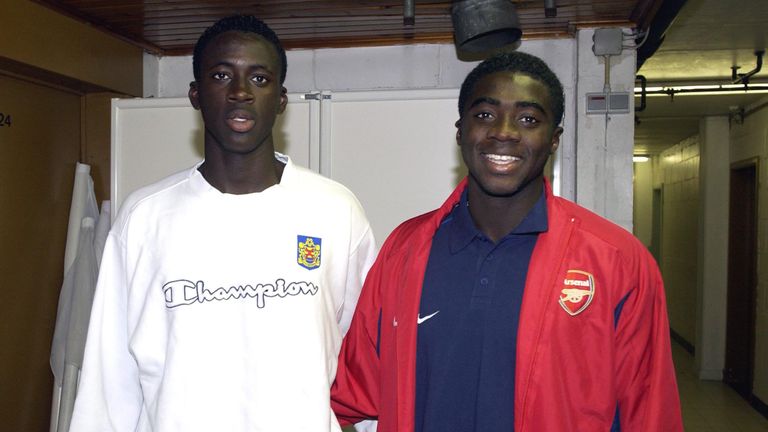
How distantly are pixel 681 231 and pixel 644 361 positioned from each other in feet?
24.9

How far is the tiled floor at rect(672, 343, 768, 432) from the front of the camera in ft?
15.7

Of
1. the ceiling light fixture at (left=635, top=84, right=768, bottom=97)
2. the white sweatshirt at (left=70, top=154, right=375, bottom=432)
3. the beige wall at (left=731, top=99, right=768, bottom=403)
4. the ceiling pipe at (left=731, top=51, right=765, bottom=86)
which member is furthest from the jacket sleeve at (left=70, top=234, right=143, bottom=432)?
the beige wall at (left=731, top=99, right=768, bottom=403)

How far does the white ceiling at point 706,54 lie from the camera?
298 centimetres

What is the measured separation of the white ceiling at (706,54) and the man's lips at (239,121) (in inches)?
88.5

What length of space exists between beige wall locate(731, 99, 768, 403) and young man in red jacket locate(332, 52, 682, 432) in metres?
4.53

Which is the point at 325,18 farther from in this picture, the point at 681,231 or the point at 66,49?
the point at 681,231

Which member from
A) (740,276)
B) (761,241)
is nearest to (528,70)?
(761,241)

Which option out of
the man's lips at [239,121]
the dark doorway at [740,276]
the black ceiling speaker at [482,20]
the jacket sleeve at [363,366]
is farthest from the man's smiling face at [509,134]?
the dark doorway at [740,276]

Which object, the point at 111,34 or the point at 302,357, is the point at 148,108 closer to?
the point at 111,34

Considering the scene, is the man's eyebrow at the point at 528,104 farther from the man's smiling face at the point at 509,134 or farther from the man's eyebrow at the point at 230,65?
the man's eyebrow at the point at 230,65

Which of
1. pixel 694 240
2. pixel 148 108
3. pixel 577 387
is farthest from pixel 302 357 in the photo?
pixel 694 240

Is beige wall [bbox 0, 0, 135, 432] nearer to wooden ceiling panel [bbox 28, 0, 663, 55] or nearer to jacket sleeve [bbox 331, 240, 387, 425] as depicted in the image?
wooden ceiling panel [bbox 28, 0, 663, 55]

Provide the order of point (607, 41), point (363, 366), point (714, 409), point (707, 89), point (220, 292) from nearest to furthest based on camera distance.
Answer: point (220, 292) → point (363, 366) → point (607, 41) → point (707, 89) → point (714, 409)

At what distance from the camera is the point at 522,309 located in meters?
1.28
